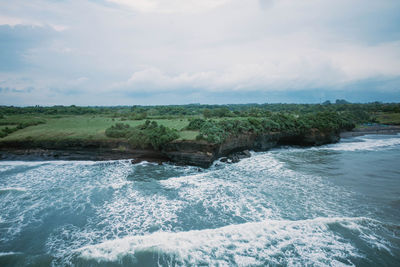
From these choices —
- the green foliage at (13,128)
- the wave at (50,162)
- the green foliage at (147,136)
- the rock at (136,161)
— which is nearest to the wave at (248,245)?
the rock at (136,161)

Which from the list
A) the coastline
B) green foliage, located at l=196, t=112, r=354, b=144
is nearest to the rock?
the coastline

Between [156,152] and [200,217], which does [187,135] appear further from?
[200,217]

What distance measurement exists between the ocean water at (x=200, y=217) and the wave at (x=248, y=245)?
0.15ft

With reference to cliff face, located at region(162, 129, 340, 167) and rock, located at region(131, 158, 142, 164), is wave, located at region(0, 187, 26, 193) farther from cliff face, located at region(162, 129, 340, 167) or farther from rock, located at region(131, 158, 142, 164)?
cliff face, located at region(162, 129, 340, 167)

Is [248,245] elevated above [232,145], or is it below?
below

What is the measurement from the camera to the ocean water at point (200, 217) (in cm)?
922

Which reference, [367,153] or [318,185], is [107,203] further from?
[367,153]

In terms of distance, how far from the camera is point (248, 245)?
9.84 m

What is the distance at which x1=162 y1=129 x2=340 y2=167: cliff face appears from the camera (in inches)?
921

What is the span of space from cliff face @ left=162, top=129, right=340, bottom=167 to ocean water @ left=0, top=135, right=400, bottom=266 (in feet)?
9.95

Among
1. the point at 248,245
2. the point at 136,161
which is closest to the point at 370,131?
the point at 136,161

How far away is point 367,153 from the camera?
28641 mm

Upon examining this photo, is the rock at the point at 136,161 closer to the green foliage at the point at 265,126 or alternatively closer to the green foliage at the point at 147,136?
the green foliage at the point at 147,136

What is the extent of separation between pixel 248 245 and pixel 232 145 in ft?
63.0
